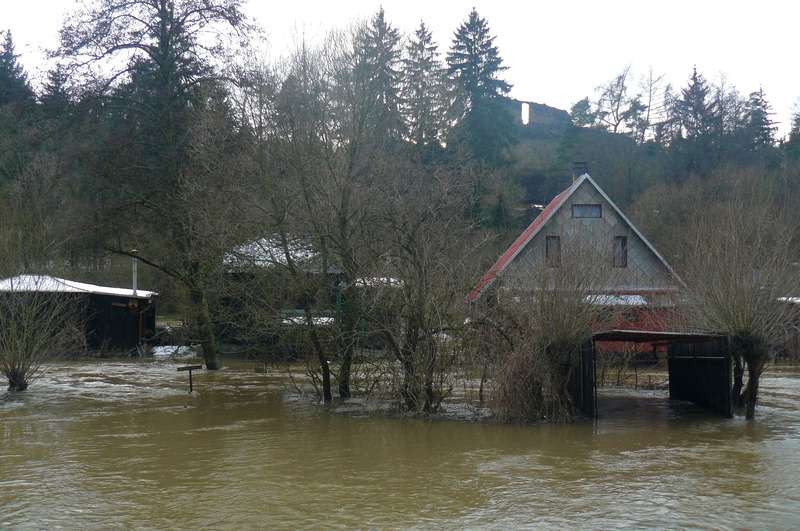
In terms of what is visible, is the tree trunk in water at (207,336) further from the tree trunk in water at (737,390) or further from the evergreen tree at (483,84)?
the evergreen tree at (483,84)

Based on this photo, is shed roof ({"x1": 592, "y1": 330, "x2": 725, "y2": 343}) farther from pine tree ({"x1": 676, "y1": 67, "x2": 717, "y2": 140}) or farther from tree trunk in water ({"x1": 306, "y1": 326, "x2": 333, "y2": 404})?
pine tree ({"x1": 676, "y1": 67, "x2": 717, "y2": 140})

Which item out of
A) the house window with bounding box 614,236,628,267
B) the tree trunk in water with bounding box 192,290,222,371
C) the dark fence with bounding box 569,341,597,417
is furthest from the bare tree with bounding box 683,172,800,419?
the tree trunk in water with bounding box 192,290,222,371

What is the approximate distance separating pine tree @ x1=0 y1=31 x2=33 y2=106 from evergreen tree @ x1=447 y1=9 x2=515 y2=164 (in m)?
27.0

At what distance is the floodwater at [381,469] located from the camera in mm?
9625

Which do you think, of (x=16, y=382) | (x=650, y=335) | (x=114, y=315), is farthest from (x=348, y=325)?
(x=114, y=315)

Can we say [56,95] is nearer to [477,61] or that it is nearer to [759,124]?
[477,61]

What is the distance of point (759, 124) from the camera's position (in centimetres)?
5697

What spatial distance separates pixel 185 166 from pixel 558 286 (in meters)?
14.4

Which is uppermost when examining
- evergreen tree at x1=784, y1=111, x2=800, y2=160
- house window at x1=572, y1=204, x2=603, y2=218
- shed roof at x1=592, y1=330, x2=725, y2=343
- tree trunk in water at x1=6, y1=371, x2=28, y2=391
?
evergreen tree at x1=784, y1=111, x2=800, y2=160

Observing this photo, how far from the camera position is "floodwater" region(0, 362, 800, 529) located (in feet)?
31.6

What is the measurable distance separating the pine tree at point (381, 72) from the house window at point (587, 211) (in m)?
15.7

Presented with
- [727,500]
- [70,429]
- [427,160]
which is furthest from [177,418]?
[727,500]

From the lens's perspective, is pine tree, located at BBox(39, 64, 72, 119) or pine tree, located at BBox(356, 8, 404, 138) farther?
pine tree, located at BBox(39, 64, 72, 119)

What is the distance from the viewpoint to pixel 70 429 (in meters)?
16.2
